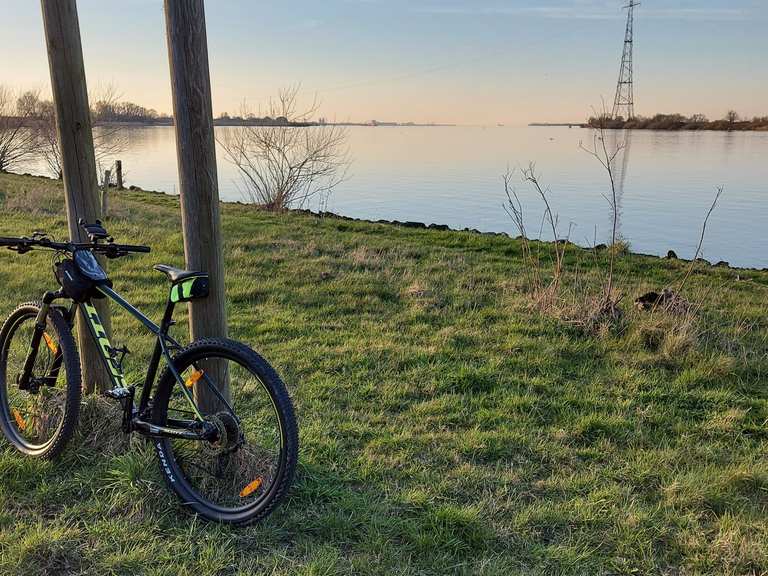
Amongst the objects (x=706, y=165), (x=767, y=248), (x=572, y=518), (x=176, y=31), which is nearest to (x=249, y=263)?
(x=176, y=31)

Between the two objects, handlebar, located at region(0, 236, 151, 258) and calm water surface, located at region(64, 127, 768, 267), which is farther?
calm water surface, located at region(64, 127, 768, 267)

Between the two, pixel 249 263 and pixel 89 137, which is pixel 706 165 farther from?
pixel 89 137

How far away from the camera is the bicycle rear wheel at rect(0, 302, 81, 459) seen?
307 cm

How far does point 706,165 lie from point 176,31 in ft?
113

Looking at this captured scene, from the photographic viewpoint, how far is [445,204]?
21.7m

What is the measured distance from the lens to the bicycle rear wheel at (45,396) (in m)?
3.07

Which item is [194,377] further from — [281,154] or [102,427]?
[281,154]

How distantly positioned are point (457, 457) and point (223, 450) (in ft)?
4.53

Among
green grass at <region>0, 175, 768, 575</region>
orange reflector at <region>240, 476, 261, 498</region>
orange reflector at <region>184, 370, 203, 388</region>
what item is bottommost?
green grass at <region>0, 175, 768, 575</region>

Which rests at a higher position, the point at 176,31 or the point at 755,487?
the point at 176,31

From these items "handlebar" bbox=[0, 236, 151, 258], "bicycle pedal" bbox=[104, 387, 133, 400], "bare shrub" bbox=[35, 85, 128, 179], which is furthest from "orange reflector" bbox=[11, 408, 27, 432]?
"bare shrub" bbox=[35, 85, 128, 179]

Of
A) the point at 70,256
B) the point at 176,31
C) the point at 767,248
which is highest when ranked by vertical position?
the point at 176,31

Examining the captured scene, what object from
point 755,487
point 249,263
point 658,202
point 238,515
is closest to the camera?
point 238,515

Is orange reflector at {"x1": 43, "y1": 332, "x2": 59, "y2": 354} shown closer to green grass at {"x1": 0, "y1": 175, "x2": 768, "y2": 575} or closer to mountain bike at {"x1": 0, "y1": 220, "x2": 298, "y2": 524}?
mountain bike at {"x1": 0, "y1": 220, "x2": 298, "y2": 524}
